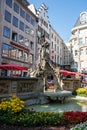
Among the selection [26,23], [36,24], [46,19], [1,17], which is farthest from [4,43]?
[46,19]

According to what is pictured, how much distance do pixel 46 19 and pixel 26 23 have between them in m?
12.4

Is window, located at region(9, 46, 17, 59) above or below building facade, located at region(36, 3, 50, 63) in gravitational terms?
below

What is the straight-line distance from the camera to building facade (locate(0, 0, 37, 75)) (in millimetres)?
33312

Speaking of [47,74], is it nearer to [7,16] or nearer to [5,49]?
[5,49]

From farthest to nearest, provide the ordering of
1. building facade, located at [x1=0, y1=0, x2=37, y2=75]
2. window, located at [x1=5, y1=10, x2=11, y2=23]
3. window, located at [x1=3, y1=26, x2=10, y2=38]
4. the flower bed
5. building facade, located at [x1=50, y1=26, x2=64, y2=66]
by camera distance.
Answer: building facade, located at [x1=50, y1=26, x2=64, y2=66], window, located at [x1=5, y1=10, x2=11, y2=23], window, located at [x1=3, y1=26, x2=10, y2=38], building facade, located at [x1=0, y1=0, x2=37, y2=75], the flower bed

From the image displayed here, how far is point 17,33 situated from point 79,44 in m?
25.1

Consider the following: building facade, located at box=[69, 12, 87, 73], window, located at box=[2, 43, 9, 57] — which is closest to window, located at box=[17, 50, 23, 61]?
window, located at box=[2, 43, 9, 57]

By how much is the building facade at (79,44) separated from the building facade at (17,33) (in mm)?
17470

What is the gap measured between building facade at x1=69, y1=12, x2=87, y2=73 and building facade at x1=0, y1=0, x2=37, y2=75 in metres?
17.5

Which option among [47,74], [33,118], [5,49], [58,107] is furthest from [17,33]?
[33,118]

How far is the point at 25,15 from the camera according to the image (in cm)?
4144

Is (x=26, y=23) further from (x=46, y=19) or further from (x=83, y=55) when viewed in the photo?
(x=83, y=55)

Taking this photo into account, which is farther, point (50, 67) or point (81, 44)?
point (81, 44)

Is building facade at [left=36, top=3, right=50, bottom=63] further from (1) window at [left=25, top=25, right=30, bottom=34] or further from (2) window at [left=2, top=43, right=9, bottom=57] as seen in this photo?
(2) window at [left=2, top=43, right=9, bottom=57]
